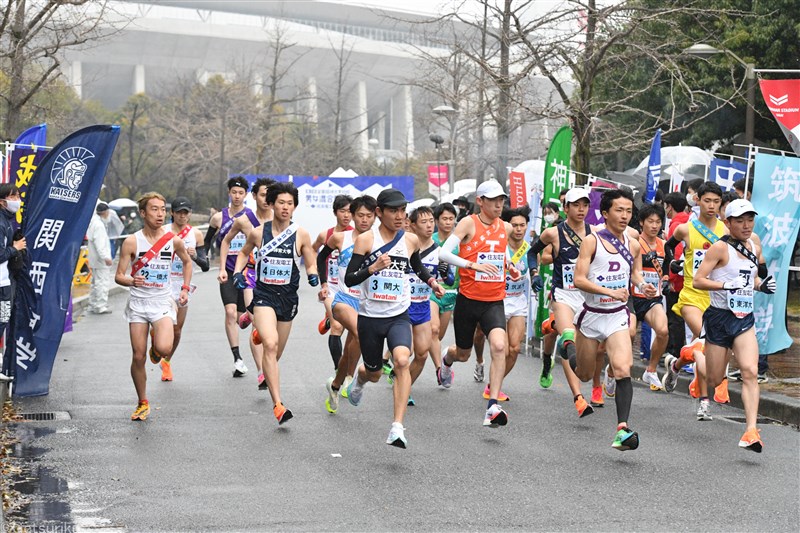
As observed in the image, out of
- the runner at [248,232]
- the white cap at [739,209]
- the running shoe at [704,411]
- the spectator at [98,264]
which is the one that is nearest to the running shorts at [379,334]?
the white cap at [739,209]

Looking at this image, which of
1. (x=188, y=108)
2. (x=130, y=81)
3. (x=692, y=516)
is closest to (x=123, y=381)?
(x=692, y=516)

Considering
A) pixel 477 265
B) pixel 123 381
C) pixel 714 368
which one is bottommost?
pixel 123 381

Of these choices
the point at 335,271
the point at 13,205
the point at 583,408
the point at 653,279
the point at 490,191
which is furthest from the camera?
the point at 335,271

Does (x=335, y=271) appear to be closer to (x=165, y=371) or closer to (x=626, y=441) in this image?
A: (x=165, y=371)

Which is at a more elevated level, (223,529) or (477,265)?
(477,265)

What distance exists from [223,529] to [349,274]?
112 inches

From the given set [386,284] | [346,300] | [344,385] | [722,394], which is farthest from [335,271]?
[722,394]

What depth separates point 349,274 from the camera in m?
8.67

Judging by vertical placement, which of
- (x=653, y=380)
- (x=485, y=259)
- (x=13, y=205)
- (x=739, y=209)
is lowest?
(x=653, y=380)

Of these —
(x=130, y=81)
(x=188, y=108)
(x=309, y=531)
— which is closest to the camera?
(x=309, y=531)

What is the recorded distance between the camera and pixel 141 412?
972 cm

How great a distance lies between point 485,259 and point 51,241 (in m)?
3.95

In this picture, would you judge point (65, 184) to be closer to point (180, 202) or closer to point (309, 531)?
point (180, 202)

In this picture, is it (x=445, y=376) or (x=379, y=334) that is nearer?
(x=379, y=334)
